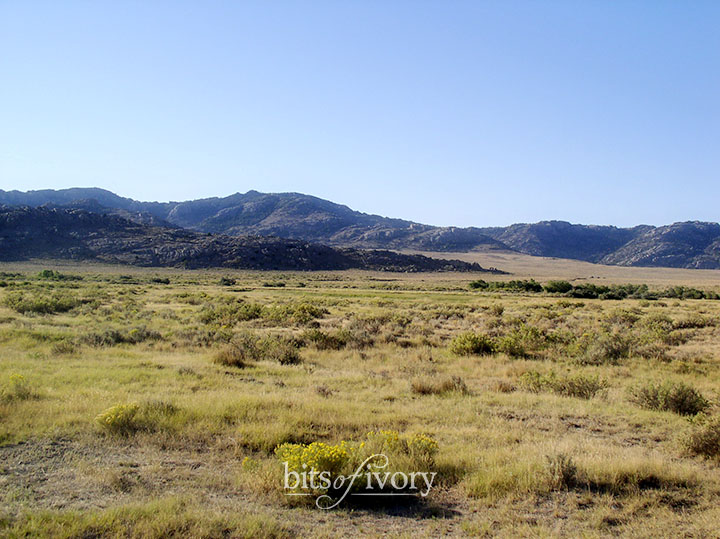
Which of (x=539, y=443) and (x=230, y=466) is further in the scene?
(x=539, y=443)

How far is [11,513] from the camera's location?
4430 mm

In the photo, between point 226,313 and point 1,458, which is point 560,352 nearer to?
point 1,458

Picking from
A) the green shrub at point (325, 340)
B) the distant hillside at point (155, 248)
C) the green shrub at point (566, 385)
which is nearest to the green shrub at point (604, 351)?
the green shrub at point (566, 385)

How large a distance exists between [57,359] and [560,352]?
1509cm

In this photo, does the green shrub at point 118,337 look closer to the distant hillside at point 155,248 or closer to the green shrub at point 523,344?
the green shrub at point 523,344

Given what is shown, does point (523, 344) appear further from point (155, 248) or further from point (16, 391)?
point (155, 248)

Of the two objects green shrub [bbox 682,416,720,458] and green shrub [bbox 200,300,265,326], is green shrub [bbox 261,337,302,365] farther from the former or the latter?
green shrub [bbox 682,416,720,458]

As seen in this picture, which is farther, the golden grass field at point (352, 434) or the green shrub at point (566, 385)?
the green shrub at point (566, 385)

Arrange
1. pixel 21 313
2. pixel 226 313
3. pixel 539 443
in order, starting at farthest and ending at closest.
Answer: pixel 226 313
pixel 21 313
pixel 539 443

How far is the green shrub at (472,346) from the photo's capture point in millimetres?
14945

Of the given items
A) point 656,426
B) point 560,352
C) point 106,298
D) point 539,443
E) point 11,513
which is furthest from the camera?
point 106,298

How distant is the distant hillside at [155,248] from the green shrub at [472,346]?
3475 inches

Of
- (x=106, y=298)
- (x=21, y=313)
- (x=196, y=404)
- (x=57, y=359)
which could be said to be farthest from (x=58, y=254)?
(x=196, y=404)

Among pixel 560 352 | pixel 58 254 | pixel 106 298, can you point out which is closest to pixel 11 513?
pixel 560 352
